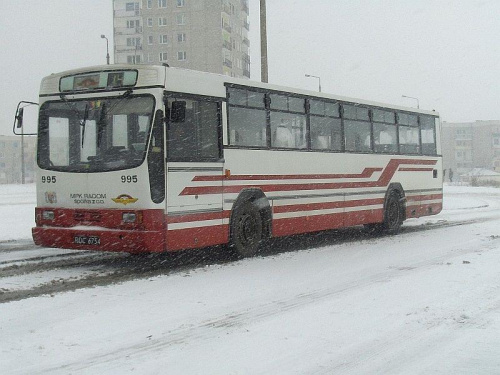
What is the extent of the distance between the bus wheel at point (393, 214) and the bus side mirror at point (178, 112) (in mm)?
7981

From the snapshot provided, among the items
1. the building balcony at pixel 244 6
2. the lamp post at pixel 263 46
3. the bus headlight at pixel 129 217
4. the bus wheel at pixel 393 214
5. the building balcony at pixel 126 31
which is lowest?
the bus wheel at pixel 393 214

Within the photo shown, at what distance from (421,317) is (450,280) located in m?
2.42

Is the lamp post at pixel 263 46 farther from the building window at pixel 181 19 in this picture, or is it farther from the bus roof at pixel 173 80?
the building window at pixel 181 19

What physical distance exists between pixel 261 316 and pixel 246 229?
525cm

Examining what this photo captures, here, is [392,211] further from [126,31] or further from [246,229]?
[126,31]

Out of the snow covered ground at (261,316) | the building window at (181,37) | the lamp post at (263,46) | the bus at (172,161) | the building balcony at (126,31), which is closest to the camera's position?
the snow covered ground at (261,316)

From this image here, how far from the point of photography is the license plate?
35.7 ft

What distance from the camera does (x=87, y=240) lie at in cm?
1097

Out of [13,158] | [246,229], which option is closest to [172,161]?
[246,229]

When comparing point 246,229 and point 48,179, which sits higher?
point 48,179

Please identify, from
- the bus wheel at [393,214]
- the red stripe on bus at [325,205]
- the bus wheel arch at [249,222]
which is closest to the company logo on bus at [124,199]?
the bus wheel arch at [249,222]

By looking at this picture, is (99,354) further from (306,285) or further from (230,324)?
(306,285)

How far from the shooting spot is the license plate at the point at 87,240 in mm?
10875

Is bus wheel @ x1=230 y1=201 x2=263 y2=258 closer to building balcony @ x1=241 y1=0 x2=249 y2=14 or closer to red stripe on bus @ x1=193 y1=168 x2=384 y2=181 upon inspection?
red stripe on bus @ x1=193 y1=168 x2=384 y2=181
